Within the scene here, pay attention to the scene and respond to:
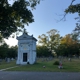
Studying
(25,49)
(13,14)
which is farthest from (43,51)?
(13,14)

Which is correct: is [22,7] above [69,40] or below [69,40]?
below

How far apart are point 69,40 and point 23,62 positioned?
150ft

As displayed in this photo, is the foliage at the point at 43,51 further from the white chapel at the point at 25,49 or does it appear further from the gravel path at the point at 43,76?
the gravel path at the point at 43,76

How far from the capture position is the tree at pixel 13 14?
1045cm

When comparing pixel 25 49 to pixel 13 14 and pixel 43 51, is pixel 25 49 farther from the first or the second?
pixel 43 51

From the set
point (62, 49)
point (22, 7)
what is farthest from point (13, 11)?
point (62, 49)

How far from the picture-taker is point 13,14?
10891 millimetres

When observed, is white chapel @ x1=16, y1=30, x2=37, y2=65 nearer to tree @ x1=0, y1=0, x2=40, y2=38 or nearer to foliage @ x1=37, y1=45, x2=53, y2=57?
tree @ x1=0, y1=0, x2=40, y2=38

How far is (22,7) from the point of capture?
11.0m

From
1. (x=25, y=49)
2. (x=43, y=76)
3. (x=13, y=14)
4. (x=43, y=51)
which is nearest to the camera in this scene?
(x=13, y=14)

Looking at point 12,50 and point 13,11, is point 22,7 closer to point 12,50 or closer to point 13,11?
point 13,11

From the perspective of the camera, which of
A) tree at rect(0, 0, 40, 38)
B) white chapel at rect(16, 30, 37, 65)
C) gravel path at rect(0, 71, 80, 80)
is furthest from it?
white chapel at rect(16, 30, 37, 65)

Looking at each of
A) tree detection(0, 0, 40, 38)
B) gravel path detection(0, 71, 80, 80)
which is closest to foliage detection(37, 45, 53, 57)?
gravel path detection(0, 71, 80, 80)

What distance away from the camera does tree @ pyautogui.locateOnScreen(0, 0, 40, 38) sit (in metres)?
10.4
